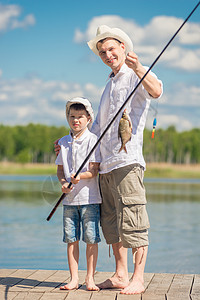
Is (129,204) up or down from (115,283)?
up

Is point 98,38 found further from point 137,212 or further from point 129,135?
point 137,212

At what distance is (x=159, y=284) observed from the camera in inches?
142

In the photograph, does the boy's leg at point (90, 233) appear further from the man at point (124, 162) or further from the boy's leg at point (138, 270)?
the boy's leg at point (138, 270)

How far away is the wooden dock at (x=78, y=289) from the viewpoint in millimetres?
3209

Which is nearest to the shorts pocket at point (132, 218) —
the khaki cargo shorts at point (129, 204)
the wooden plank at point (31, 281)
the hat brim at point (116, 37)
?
the khaki cargo shorts at point (129, 204)

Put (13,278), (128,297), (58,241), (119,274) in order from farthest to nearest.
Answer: (58,241), (13,278), (119,274), (128,297)

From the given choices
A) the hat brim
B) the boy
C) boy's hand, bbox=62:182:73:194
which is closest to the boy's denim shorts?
the boy

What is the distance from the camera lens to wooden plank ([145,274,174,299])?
3.37 m

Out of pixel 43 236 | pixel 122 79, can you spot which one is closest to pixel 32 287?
pixel 122 79

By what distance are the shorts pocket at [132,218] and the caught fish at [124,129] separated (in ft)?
1.22

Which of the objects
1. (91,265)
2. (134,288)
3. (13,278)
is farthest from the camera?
(13,278)

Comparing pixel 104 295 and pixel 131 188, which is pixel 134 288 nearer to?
pixel 104 295

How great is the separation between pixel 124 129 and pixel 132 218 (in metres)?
0.56

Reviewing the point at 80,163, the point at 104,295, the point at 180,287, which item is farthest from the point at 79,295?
the point at 80,163
